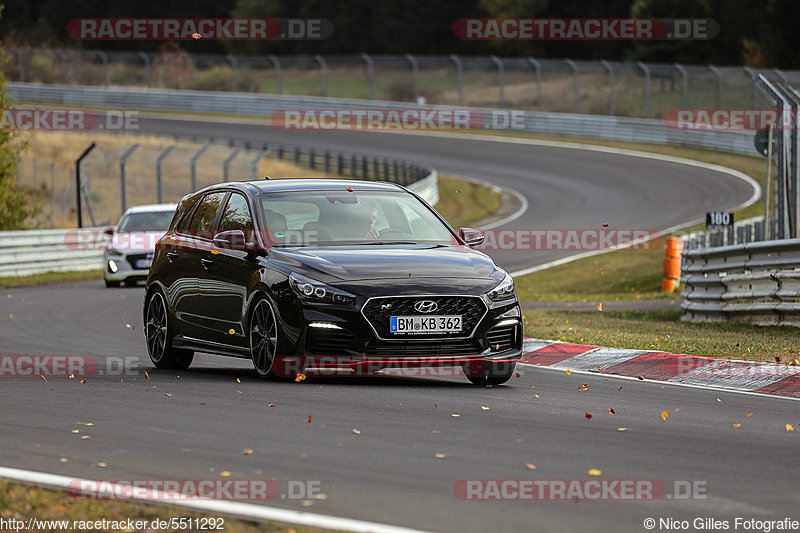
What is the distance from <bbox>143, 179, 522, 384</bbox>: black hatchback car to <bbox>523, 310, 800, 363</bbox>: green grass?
3.10 metres

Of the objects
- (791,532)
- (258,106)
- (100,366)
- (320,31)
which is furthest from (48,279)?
(320,31)

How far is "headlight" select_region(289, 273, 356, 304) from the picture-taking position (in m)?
9.64

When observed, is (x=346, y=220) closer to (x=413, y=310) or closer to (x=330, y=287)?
(x=330, y=287)

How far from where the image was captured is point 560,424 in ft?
26.9

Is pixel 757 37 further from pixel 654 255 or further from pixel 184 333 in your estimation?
pixel 184 333

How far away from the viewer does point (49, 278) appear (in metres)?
28.7

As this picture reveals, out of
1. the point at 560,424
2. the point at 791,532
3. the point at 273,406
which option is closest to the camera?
the point at 791,532

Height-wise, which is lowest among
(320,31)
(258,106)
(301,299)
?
(301,299)

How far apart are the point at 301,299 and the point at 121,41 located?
98.5 m

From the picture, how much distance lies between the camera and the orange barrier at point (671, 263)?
23.9 m

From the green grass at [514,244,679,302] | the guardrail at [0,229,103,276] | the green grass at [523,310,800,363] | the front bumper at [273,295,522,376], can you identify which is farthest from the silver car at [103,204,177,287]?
the front bumper at [273,295,522,376]

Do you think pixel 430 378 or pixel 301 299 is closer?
pixel 301 299

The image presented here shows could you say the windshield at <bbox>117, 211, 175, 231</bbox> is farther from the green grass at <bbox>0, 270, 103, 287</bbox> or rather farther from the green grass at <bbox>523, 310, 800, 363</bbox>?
the green grass at <bbox>523, 310, 800, 363</bbox>

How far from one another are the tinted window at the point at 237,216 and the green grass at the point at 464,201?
2539 centimetres
